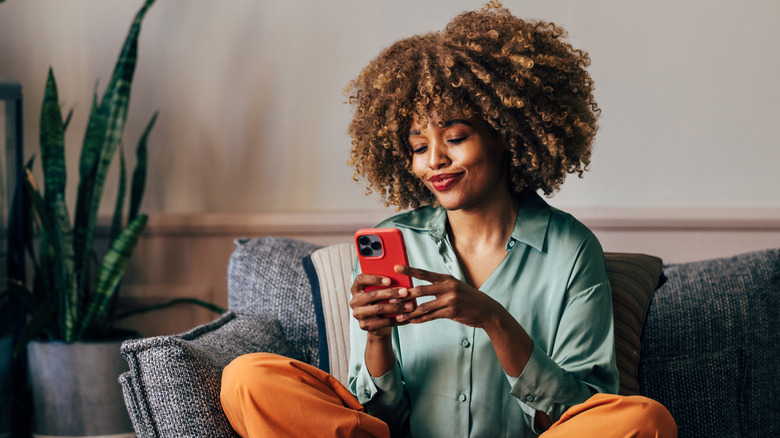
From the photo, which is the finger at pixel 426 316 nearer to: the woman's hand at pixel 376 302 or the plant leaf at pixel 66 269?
the woman's hand at pixel 376 302

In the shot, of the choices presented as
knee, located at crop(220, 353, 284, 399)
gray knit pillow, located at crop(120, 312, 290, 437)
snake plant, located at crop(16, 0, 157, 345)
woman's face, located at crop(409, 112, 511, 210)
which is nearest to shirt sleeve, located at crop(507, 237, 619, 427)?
woman's face, located at crop(409, 112, 511, 210)

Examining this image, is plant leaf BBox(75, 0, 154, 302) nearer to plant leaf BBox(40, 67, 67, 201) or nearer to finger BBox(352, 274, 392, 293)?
plant leaf BBox(40, 67, 67, 201)

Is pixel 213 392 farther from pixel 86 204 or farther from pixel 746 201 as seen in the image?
pixel 746 201

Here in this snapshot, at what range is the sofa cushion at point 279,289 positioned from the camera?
5.70 feet

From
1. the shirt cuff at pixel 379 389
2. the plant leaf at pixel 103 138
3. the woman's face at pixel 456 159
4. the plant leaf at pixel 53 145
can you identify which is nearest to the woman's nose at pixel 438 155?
the woman's face at pixel 456 159

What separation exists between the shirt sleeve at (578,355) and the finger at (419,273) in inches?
8.5

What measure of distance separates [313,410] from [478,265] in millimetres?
414

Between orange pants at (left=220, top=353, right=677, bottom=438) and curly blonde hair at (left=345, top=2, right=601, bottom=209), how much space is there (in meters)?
0.43

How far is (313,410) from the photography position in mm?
1122

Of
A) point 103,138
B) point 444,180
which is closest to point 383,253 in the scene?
point 444,180

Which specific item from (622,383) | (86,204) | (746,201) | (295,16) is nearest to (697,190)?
(746,201)

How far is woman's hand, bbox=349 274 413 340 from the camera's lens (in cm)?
111

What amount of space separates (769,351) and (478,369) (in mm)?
792

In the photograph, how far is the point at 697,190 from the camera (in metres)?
2.02
